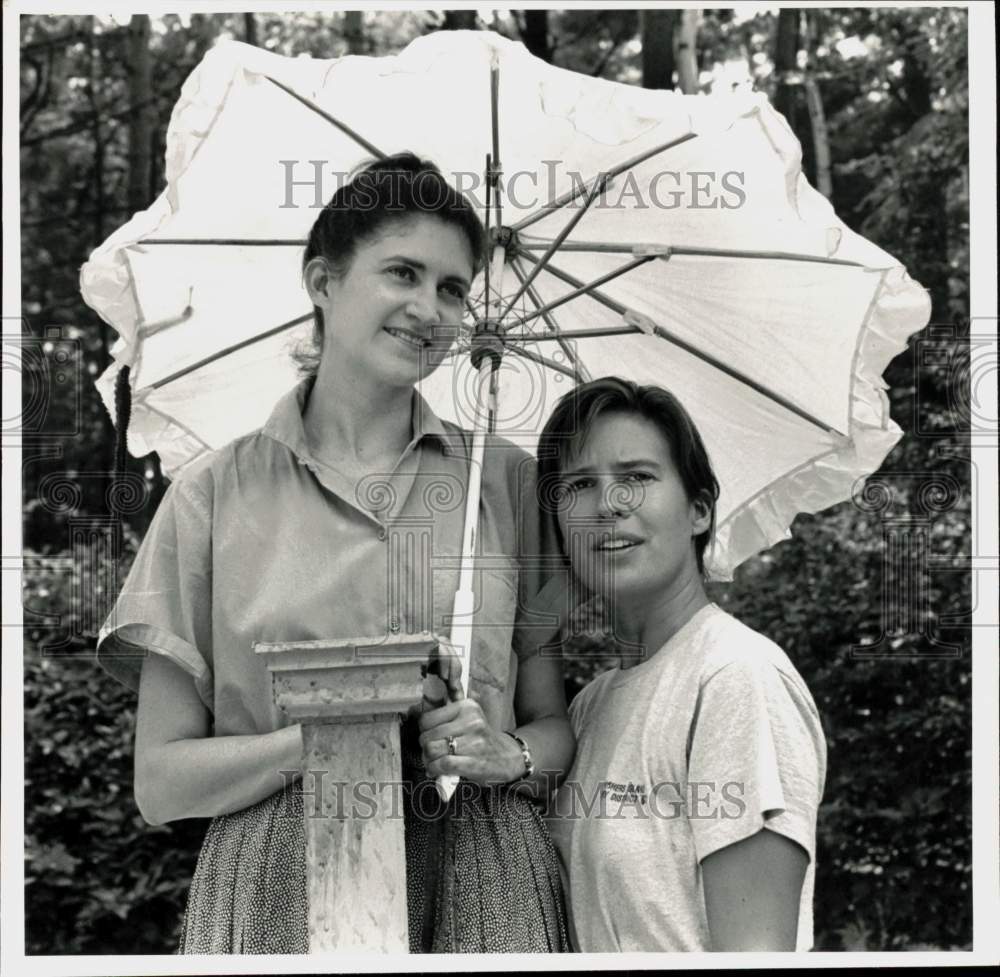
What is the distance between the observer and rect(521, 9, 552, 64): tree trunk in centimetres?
652

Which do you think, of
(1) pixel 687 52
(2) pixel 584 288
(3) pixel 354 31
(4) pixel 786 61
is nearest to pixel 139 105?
(3) pixel 354 31

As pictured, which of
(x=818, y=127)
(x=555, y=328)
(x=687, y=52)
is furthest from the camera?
(x=818, y=127)

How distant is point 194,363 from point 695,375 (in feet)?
3.40

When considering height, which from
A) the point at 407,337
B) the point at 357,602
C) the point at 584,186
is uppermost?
the point at 584,186

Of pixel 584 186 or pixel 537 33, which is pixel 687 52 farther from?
pixel 584 186

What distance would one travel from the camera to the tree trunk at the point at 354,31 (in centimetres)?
707

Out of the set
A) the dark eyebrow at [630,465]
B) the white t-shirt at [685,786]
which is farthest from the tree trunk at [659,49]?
the white t-shirt at [685,786]

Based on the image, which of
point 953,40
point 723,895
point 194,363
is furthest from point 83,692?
point 953,40

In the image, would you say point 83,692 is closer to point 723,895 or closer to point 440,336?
point 440,336

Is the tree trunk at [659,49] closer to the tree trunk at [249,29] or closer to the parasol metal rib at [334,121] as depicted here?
the tree trunk at [249,29]

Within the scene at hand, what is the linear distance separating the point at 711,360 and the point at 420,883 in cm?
120

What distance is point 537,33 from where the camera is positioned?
6.54m

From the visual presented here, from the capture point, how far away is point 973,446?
13.6 ft

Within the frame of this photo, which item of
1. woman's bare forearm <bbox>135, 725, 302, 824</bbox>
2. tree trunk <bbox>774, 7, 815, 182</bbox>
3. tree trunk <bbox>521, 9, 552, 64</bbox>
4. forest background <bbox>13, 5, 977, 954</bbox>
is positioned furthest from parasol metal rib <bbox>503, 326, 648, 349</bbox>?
tree trunk <bbox>521, 9, 552, 64</bbox>
